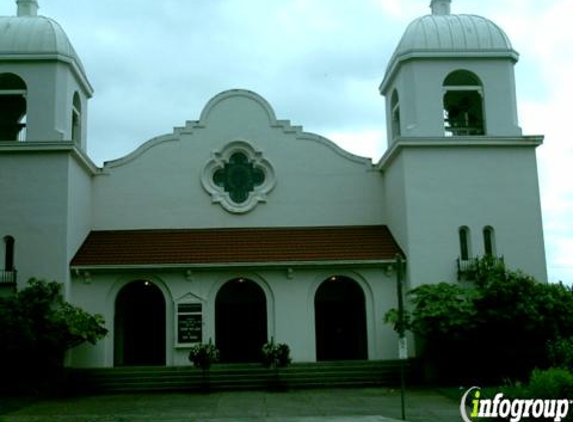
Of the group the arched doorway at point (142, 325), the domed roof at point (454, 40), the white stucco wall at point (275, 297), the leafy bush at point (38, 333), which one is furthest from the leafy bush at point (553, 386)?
the arched doorway at point (142, 325)

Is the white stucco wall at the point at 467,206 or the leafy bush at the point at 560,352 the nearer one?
the leafy bush at the point at 560,352

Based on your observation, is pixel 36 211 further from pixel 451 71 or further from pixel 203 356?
pixel 451 71

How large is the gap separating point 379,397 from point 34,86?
15.6 m

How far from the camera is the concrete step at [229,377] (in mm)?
22906

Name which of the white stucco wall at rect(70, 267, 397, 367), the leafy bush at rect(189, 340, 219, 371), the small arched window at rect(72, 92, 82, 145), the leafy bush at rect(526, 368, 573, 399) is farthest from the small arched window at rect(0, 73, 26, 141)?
the leafy bush at rect(526, 368, 573, 399)

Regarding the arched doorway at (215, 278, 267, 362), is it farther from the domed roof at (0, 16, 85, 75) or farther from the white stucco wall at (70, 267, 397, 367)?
the domed roof at (0, 16, 85, 75)

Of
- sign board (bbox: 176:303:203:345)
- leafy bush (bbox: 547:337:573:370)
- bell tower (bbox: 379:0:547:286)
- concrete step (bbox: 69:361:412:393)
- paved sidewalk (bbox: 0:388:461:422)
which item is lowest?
paved sidewalk (bbox: 0:388:461:422)

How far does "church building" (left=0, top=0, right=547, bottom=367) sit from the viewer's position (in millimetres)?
25297

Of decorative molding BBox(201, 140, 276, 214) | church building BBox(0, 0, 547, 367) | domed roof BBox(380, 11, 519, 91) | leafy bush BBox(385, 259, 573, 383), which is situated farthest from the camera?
decorative molding BBox(201, 140, 276, 214)

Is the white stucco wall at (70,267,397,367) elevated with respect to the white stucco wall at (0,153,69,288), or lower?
lower

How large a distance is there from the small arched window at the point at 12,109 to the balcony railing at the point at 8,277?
202 inches

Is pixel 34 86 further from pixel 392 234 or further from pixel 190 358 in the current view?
pixel 392 234

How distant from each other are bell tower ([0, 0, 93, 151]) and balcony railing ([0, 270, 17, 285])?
4.43 metres

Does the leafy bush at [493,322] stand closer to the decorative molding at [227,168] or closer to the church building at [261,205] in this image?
the church building at [261,205]
